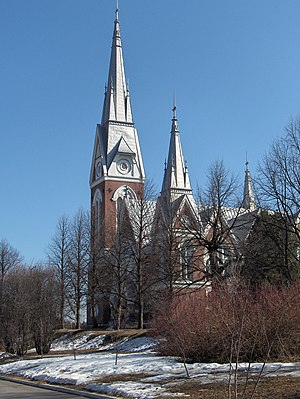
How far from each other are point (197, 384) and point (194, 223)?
22554 mm

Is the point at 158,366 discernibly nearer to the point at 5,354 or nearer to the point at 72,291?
the point at 5,354

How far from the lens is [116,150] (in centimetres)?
6794

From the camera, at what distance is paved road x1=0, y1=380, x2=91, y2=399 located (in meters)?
16.5

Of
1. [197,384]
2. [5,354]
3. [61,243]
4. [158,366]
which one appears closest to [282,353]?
[158,366]

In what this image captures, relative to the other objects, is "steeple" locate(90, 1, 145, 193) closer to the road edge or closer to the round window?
the round window

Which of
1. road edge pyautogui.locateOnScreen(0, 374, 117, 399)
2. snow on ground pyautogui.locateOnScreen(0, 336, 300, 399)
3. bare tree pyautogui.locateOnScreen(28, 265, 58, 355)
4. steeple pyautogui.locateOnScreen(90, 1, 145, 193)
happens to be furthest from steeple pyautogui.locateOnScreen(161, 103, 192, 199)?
road edge pyautogui.locateOnScreen(0, 374, 117, 399)

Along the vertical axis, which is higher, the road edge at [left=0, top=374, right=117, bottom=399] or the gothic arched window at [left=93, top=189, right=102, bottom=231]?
the gothic arched window at [left=93, top=189, right=102, bottom=231]

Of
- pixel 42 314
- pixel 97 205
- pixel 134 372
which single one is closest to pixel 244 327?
pixel 134 372

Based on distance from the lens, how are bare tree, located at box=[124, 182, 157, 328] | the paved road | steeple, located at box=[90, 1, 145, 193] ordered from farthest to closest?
steeple, located at box=[90, 1, 145, 193], bare tree, located at box=[124, 182, 157, 328], the paved road

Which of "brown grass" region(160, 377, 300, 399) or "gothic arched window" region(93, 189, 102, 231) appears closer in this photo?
"brown grass" region(160, 377, 300, 399)

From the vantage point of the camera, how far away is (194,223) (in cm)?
3791

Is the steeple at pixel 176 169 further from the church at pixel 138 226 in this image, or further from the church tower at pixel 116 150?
the church tower at pixel 116 150

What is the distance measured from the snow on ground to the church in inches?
420

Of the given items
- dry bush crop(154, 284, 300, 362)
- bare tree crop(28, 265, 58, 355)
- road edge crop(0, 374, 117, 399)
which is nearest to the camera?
road edge crop(0, 374, 117, 399)
